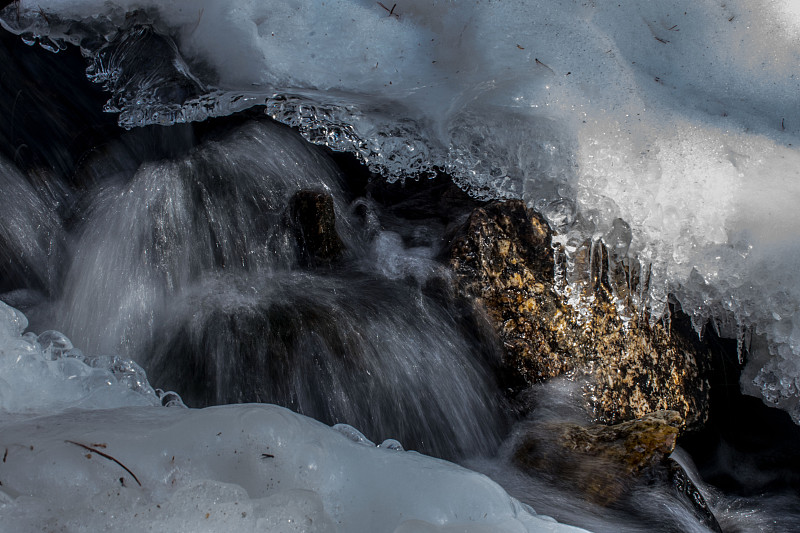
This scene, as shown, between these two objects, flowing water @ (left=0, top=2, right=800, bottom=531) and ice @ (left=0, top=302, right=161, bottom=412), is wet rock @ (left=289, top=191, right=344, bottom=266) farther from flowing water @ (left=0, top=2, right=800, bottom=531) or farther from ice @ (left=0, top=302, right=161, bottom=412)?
ice @ (left=0, top=302, right=161, bottom=412)

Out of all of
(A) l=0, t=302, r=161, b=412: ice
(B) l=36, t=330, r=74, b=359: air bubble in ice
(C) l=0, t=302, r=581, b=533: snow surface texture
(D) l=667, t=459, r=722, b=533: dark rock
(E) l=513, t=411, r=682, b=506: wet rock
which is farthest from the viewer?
(D) l=667, t=459, r=722, b=533: dark rock

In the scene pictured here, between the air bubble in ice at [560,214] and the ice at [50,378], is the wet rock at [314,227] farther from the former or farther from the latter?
the ice at [50,378]

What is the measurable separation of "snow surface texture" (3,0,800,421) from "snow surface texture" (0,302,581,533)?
1.85 m

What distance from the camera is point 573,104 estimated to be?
3326 mm

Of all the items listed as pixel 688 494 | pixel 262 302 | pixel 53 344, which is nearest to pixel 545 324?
pixel 688 494

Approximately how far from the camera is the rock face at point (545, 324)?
299 cm

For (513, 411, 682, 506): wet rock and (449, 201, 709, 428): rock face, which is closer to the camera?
(513, 411, 682, 506): wet rock

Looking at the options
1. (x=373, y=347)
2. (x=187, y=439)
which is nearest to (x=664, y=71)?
(x=373, y=347)

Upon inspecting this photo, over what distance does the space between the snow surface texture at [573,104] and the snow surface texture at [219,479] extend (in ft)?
6.07

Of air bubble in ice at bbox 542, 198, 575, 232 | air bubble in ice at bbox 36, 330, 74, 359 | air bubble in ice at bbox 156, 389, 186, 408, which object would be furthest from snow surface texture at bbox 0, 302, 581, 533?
air bubble in ice at bbox 542, 198, 575, 232

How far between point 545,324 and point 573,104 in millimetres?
1201

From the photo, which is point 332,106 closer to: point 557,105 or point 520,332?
point 557,105

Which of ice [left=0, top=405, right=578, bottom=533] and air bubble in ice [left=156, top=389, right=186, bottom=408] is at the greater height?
ice [left=0, top=405, right=578, bottom=533]

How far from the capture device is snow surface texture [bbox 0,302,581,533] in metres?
1.33
